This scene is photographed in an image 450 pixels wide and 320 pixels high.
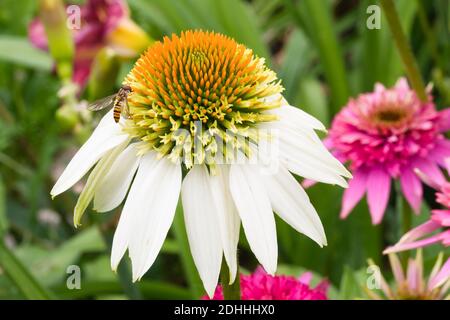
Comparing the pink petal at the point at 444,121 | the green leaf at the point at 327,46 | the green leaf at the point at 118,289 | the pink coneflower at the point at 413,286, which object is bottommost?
the green leaf at the point at 118,289

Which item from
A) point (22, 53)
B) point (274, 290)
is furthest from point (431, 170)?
point (22, 53)

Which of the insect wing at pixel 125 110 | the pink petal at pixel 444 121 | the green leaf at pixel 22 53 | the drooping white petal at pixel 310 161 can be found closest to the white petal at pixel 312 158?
the drooping white petal at pixel 310 161

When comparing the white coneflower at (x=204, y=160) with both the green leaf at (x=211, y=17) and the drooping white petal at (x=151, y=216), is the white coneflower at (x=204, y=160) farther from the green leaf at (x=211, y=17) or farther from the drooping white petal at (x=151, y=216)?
the green leaf at (x=211, y=17)

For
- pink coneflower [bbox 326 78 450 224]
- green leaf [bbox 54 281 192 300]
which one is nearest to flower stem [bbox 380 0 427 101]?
pink coneflower [bbox 326 78 450 224]

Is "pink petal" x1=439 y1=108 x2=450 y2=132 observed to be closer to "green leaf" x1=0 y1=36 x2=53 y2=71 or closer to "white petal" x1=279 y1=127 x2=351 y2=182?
"white petal" x1=279 y1=127 x2=351 y2=182

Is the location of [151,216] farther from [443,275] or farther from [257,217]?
[443,275]

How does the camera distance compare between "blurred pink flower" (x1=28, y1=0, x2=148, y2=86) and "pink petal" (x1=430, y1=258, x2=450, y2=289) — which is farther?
"blurred pink flower" (x1=28, y1=0, x2=148, y2=86)
